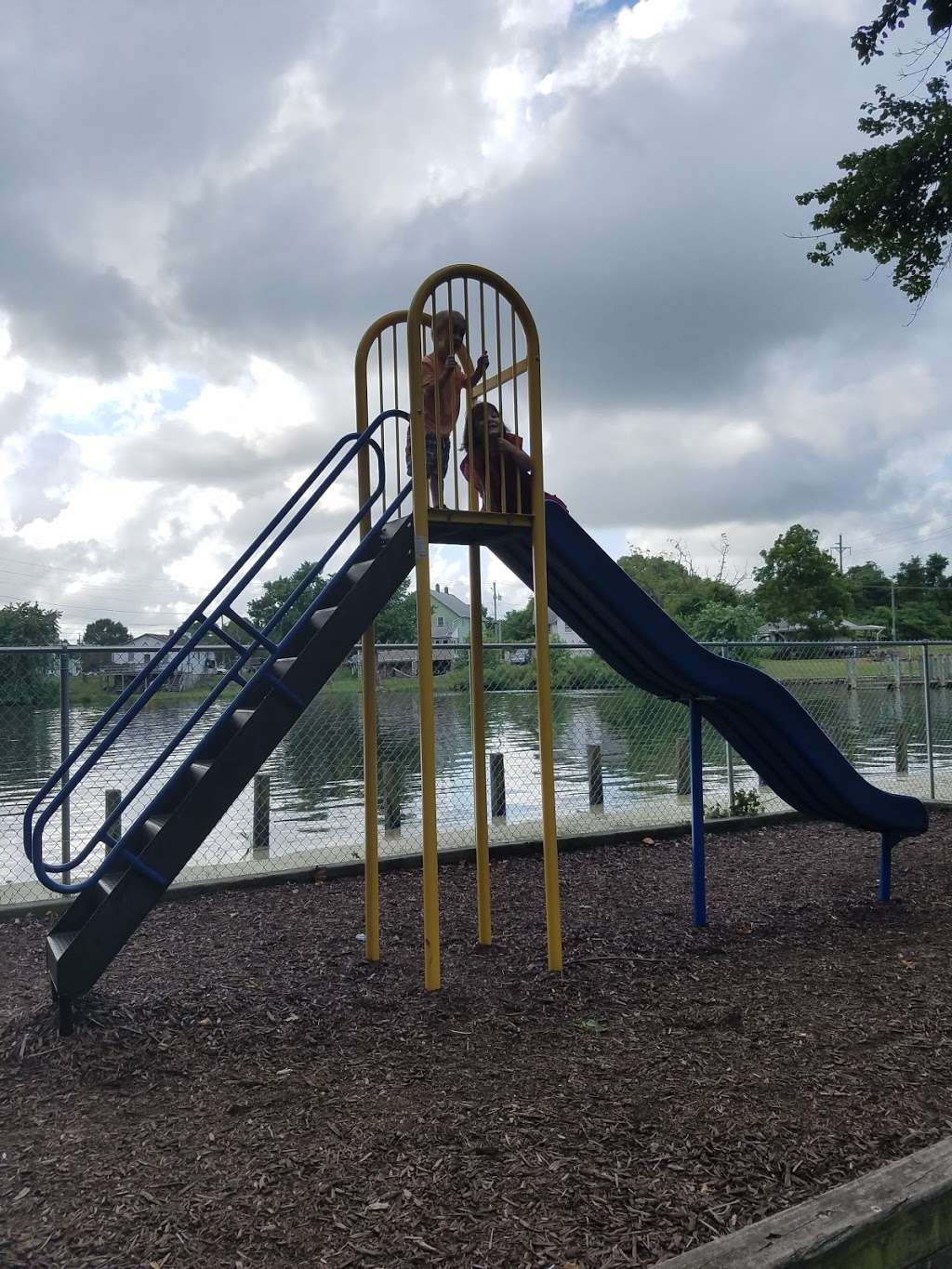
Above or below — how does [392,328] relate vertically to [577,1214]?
above

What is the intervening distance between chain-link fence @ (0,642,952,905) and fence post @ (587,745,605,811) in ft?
0.05

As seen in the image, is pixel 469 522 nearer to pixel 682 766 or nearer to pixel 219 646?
pixel 219 646

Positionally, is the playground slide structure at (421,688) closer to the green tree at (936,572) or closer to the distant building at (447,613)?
the distant building at (447,613)

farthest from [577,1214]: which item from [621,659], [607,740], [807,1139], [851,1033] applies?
[607,740]

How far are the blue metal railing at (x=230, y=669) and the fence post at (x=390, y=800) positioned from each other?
417cm

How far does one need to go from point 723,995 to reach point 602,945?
95cm

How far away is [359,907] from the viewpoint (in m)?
6.54

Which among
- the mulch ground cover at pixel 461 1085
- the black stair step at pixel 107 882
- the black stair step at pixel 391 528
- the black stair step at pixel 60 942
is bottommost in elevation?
the mulch ground cover at pixel 461 1085

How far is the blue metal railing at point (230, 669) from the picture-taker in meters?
4.50

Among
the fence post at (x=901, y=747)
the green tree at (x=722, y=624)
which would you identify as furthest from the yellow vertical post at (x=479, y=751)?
the green tree at (x=722, y=624)

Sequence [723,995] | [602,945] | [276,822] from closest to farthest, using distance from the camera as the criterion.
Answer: [723,995] < [602,945] < [276,822]

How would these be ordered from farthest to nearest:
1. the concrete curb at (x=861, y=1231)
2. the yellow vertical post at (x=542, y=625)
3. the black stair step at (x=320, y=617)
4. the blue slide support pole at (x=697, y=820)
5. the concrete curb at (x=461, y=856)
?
the concrete curb at (x=461, y=856)
the blue slide support pole at (x=697, y=820)
the yellow vertical post at (x=542, y=625)
the black stair step at (x=320, y=617)
the concrete curb at (x=861, y=1231)

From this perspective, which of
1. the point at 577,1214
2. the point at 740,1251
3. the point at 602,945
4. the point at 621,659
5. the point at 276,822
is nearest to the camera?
the point at 740,1251

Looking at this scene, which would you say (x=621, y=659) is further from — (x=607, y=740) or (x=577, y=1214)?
(x=607, y=740)
